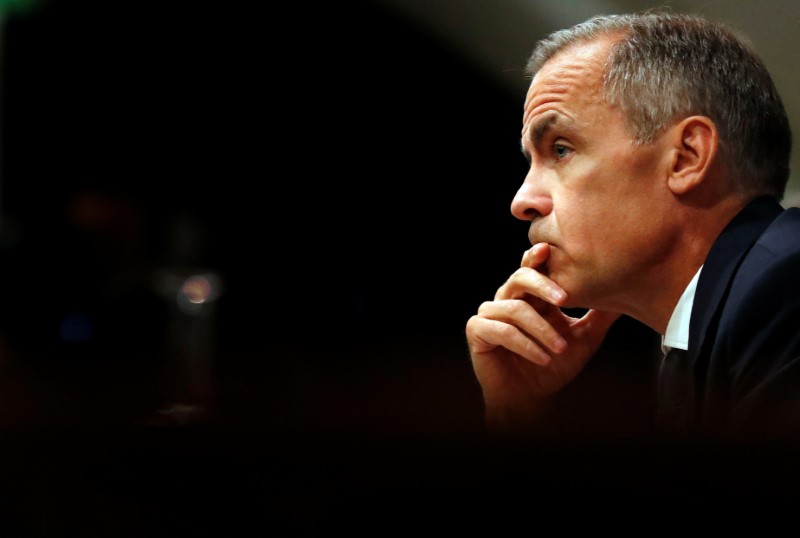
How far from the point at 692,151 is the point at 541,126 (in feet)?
0.78

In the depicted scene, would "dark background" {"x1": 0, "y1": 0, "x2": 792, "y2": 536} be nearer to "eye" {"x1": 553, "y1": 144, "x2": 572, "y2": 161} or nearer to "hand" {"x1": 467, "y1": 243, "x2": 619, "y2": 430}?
"hand" {"x1": 467, "y1": 243, "x2": 619, "y2": 430}

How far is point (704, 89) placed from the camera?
4.65ft

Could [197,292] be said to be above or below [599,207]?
above

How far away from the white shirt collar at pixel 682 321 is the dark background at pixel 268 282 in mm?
221

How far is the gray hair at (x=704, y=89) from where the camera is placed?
142 centimetres

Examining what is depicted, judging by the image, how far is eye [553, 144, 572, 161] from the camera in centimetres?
149

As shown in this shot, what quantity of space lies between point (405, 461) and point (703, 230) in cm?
108

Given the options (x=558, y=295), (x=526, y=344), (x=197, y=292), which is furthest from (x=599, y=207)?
(x=197, y=292)

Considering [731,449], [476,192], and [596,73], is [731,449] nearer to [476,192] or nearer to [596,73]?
[596,73]

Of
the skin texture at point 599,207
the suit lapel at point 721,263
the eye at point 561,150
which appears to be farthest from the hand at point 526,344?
the suit lapel at point 721,263

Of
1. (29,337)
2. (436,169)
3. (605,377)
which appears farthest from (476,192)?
(29,337)

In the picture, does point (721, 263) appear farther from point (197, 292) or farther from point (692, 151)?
point (197, 292)

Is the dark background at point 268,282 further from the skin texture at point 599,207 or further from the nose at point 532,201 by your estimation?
the nose at point 532,201

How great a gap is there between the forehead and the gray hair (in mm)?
18
